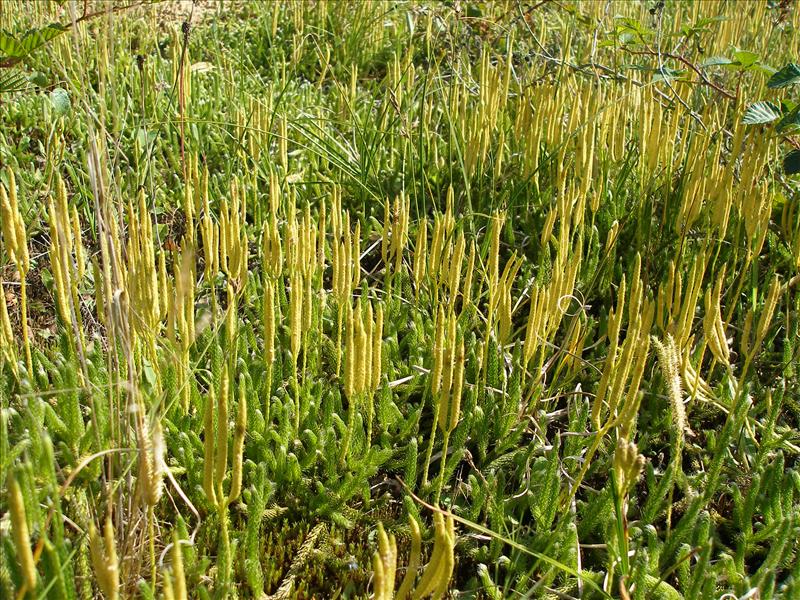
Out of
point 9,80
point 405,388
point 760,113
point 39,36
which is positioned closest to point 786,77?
point 760,113

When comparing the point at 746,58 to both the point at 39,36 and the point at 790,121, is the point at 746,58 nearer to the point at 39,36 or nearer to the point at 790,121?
the point at 790,121

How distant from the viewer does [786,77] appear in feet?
6.47

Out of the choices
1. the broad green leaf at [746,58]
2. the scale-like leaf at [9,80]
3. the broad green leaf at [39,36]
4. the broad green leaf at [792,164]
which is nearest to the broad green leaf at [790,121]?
the broad green leaf at [792,164]

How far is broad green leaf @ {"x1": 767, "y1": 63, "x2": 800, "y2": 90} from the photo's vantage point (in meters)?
1.95

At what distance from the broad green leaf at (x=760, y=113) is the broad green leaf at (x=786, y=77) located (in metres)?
0.06

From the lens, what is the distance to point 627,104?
8.38 feet

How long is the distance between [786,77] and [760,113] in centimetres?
11

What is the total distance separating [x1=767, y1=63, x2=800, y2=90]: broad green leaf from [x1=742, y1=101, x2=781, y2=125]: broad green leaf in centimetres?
6

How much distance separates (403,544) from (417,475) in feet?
0.69

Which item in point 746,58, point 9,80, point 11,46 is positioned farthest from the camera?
point 9,80

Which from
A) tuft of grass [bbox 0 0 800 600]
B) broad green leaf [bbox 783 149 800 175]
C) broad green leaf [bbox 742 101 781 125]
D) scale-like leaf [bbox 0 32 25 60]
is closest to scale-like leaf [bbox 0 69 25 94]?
tuft of grass [bbox 0 0 800 600]

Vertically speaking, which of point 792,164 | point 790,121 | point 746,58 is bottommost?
point 792,164

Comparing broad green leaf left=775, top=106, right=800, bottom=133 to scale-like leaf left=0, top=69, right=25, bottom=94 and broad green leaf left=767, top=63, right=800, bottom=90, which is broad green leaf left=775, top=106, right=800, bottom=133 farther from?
scale-like leaf left=0, top=69, right=25, bottom=94

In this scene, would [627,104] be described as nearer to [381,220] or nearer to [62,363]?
[381,220]
